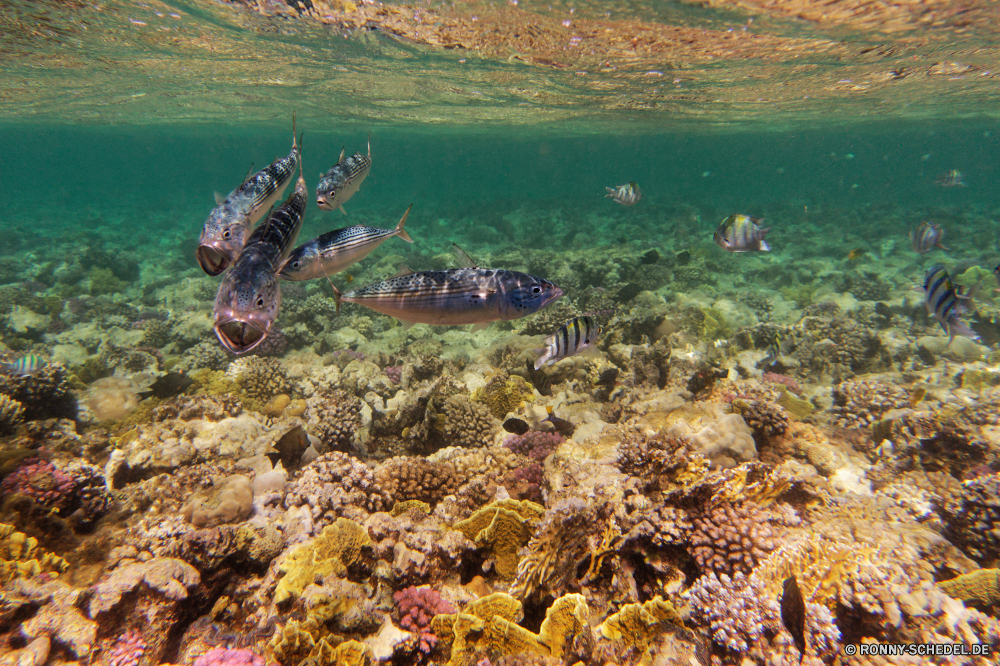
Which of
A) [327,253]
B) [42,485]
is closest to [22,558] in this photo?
[42,485]

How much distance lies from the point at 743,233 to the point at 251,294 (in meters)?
7.63

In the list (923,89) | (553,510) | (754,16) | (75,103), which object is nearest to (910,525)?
(553,510)

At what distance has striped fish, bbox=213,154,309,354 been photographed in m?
2.33

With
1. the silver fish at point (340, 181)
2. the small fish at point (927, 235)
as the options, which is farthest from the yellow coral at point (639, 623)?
the small fish at point (927, 235)

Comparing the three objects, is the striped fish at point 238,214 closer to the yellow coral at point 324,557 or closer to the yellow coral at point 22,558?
the yellow coral at point 324,557

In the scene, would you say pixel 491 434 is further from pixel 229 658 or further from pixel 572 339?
pixel 229 658

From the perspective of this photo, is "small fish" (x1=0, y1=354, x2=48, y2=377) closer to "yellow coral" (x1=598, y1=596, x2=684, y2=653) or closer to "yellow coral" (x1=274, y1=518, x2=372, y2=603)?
"yellow coral" (x1=274, y1=518, x2=372, y2=603)

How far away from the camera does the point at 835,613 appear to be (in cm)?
281

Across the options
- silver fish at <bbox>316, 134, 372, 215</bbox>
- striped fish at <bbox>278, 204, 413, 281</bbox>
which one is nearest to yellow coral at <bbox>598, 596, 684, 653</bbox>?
striped fish at <bbox>278, 204, 413, 281</bbox>

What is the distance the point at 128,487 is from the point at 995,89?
38.5 m

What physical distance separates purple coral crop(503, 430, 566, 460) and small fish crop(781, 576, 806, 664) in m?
2.64

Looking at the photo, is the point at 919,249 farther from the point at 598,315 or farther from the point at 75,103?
the point at 75,103

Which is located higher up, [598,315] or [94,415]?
[598,315]

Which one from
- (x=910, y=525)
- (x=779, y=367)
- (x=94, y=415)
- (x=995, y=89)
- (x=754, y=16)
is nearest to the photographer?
(x=910, y=525)
